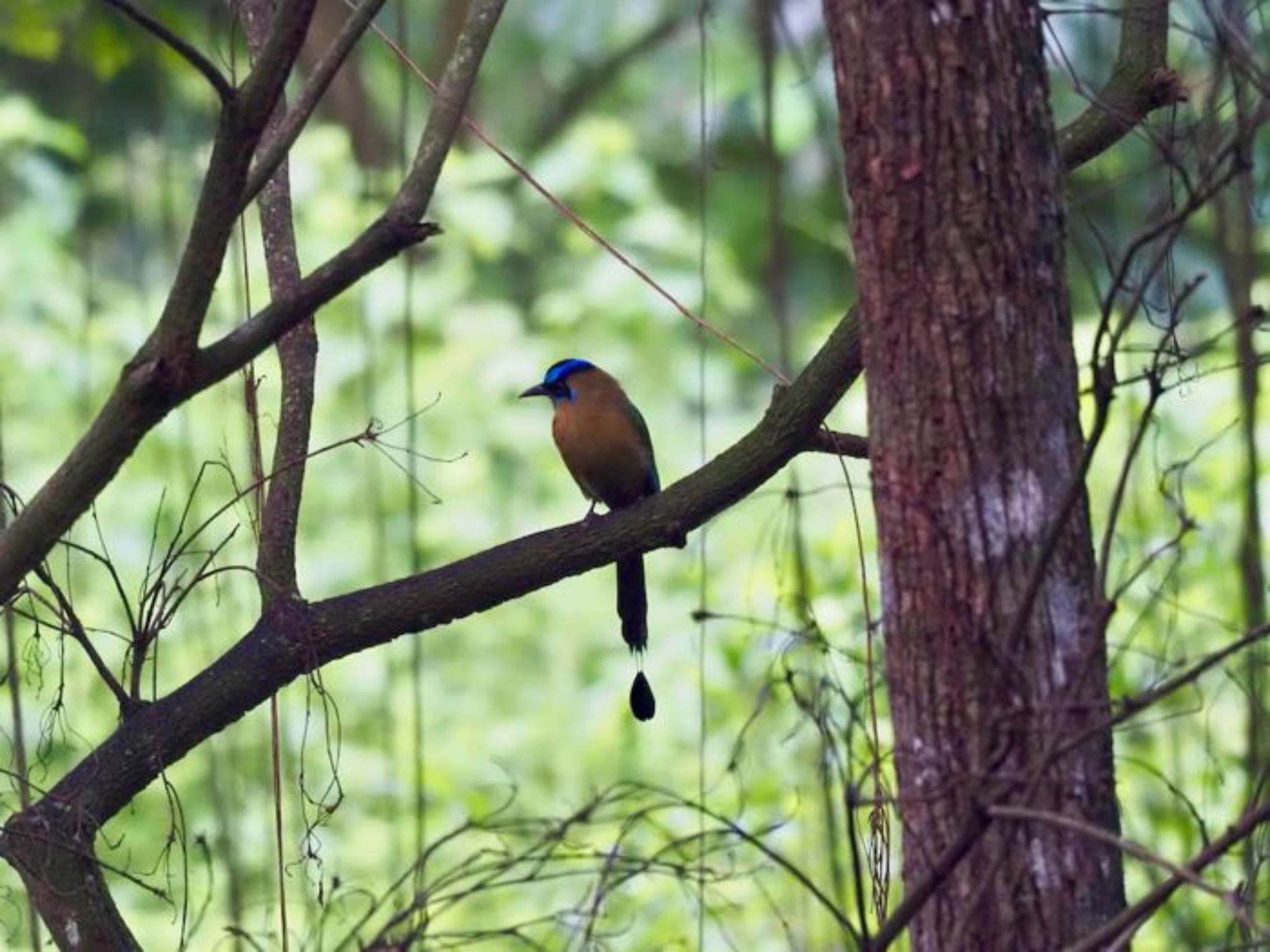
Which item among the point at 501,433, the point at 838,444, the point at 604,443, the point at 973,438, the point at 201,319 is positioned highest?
the point at 501,433

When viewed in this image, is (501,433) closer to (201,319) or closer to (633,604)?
(633,604)

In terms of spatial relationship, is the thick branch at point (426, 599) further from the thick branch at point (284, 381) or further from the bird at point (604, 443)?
the bird at point (604, 443)

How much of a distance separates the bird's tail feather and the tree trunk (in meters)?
2.19

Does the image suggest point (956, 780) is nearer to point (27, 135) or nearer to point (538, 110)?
point (27, 135)

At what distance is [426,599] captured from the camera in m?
2.69

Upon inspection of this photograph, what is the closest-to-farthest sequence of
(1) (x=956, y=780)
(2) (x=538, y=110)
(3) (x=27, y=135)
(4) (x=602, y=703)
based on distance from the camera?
(1) (x=956, y=780), (3) (x=27, y=135), (4) (x=602, y=703), (2) (x=538, y=110)

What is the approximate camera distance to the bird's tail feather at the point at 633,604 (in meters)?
4.12

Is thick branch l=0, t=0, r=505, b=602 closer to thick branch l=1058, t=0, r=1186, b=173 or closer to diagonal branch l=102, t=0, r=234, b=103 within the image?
diagonal branch l=102, t=0, r=234, b=103

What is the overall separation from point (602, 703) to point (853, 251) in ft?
18.7

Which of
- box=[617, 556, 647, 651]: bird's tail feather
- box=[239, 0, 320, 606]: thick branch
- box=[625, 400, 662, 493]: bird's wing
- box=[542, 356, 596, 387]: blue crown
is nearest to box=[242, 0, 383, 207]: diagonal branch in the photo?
box=[239, 0, 320, 606]: thick branch

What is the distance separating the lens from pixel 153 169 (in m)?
8.20

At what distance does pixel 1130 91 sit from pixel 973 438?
1068mm

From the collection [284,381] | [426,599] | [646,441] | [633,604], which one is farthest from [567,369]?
[426,599]

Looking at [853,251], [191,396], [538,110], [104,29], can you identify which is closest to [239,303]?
[104,29]
